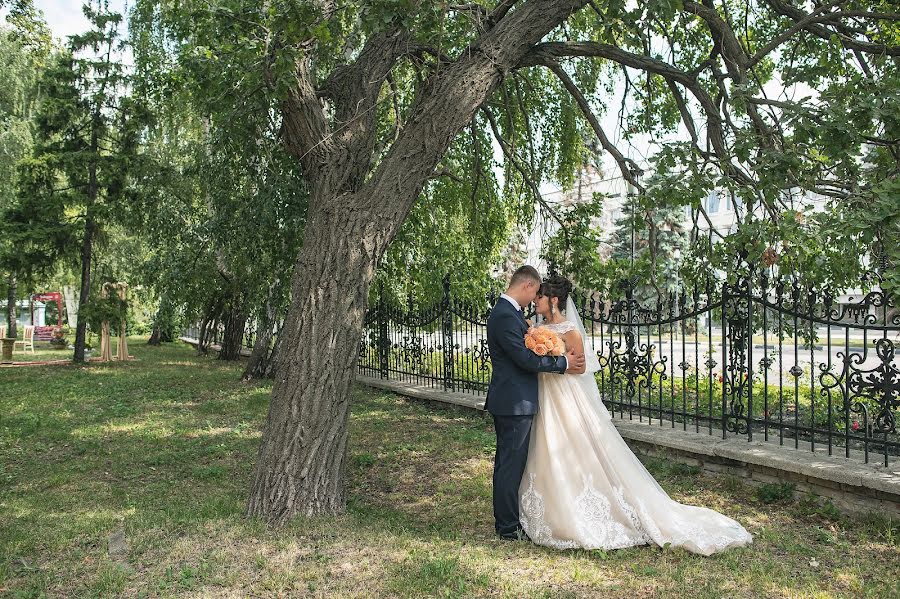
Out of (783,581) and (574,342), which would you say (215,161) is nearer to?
(574,342)

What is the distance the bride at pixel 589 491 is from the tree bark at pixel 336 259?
152 cm

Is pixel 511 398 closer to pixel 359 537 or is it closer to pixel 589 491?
pixel 589 491

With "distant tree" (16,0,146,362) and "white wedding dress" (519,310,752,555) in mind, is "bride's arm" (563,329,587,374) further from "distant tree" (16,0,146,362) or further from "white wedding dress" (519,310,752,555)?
"distant tree" (16,0,146,362)

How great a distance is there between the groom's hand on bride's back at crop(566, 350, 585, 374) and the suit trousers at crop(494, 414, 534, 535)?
45 cm

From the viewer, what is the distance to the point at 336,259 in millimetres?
5336

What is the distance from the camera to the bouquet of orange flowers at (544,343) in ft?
16.4

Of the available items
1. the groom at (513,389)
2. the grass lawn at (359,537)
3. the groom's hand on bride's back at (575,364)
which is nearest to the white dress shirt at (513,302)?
the groom at (513,389)

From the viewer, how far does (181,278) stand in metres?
14.0

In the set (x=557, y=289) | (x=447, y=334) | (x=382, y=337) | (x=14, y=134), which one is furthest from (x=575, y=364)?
(x=14, y=134)

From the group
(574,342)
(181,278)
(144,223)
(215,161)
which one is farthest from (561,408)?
(144,223)

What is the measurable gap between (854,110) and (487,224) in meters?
6.13

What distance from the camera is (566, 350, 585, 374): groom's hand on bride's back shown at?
5.16 meters

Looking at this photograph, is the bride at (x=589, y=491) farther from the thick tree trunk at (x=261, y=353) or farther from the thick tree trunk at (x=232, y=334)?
the thick tree trunk at (x=232, y=334)

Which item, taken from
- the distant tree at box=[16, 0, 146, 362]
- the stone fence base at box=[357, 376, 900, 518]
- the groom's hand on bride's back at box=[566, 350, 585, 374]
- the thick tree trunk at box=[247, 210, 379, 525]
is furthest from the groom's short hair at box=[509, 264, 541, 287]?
the distant tree at box=[16, 0, 146, 362]
